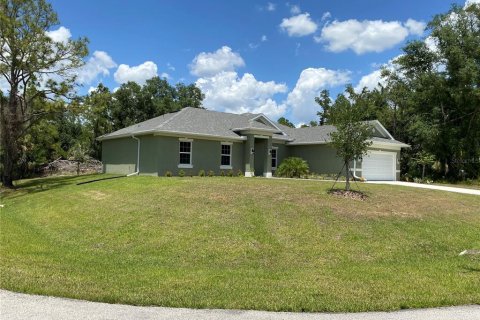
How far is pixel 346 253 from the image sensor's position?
1077 cm

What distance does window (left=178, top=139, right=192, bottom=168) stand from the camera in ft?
83.4

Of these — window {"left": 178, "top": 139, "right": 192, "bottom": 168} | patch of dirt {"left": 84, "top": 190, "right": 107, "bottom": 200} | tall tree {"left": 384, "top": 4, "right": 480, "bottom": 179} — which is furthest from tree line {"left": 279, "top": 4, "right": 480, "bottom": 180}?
patch of dirt {"left": 84, "top": 190, "right": 107, "bottom": 200}

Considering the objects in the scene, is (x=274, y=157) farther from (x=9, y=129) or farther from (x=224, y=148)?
(x=9, y=129)

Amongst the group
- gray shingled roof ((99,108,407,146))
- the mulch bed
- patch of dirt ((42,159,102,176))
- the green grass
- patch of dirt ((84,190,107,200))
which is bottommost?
the green grass

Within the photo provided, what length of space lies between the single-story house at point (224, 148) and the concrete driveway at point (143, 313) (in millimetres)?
16865

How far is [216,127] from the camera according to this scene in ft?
91.6

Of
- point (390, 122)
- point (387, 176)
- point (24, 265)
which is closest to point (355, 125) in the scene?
point (24, 265)

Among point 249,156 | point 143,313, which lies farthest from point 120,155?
point 143,313

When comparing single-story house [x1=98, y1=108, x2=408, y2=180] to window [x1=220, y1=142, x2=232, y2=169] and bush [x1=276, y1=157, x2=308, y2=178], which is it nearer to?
window [x1=220, y1=142, x2=232, y2=169]

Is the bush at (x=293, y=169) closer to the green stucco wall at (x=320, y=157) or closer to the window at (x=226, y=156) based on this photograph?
the green stucco wall at (x=320, y=157)

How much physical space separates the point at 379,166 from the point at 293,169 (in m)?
7.27

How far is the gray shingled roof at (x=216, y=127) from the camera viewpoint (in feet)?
84.5

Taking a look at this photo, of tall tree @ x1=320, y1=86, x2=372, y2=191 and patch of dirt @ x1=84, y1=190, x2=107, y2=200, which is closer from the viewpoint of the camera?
tall tree @ x1=320, y1=86, x2=372, y2=191

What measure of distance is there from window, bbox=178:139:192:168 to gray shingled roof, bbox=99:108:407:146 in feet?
2.70
